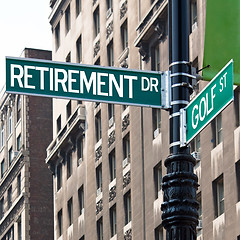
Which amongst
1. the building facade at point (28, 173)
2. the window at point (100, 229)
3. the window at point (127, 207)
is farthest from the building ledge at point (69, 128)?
the window at point (127, 207)

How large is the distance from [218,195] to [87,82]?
3049 centimetres

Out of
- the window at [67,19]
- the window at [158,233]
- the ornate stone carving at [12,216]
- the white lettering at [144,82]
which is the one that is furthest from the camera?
the ornate stone carving at [12,216]

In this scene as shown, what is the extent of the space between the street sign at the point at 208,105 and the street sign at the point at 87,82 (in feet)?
1.47

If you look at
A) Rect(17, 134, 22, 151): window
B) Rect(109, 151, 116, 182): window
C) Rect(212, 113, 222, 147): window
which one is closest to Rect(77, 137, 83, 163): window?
Rect(109, 151, 116, 182): window

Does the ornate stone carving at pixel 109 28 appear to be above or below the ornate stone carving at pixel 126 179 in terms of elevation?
above

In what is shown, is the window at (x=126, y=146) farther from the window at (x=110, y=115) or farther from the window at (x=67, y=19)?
the window at (x=67, y=19)

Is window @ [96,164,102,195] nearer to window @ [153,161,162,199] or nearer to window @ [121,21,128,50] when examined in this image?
window @ [121,21,128,50]

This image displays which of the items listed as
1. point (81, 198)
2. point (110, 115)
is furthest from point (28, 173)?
point (110, 115)

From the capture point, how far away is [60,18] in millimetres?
72375

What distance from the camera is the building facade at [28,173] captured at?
7812 centimetres

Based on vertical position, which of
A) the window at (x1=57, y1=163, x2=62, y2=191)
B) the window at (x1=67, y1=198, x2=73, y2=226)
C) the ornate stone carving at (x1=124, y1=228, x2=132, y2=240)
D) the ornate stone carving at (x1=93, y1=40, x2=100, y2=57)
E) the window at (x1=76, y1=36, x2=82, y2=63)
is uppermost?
the window at (x1=76, y1=36, x2=82, y2=63)

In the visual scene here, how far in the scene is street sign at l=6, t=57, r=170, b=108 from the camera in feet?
42.2

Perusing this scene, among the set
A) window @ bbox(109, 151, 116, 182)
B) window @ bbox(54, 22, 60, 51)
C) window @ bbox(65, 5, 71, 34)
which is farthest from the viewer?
window @ bbox(54, 22, 60, 51)

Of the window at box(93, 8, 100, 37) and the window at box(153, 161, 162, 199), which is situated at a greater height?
the window at box(93, 8, 100, 37)
